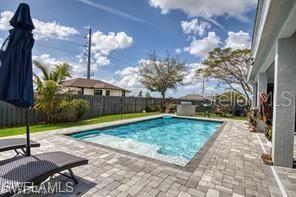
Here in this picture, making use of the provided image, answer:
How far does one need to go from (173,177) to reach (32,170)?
244cm

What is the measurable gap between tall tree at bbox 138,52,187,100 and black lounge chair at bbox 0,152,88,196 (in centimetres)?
2217

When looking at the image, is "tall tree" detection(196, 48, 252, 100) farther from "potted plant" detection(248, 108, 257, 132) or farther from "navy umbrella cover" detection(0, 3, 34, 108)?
"navy umbrella cover" detection(0, 3, 34, 108)

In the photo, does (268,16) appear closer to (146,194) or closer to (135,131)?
(146,194)

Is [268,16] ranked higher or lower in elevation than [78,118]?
higher

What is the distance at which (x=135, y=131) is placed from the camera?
10.6 meters

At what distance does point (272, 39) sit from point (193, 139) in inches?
230

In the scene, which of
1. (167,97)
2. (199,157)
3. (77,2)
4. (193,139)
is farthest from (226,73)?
(199,157)

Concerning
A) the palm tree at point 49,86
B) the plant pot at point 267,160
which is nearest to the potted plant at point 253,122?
the plant pot at point 267,160

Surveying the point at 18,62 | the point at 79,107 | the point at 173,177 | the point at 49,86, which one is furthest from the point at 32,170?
the point at 79,107

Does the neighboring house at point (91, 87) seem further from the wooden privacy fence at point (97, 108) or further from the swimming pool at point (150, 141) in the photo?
the swimming pool at point (150, 141)

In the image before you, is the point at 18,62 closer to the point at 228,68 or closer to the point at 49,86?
the point at 49,86

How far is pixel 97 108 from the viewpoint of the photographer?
14.3 m

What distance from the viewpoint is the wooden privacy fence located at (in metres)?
9.10

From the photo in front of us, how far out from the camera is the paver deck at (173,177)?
319 cm
